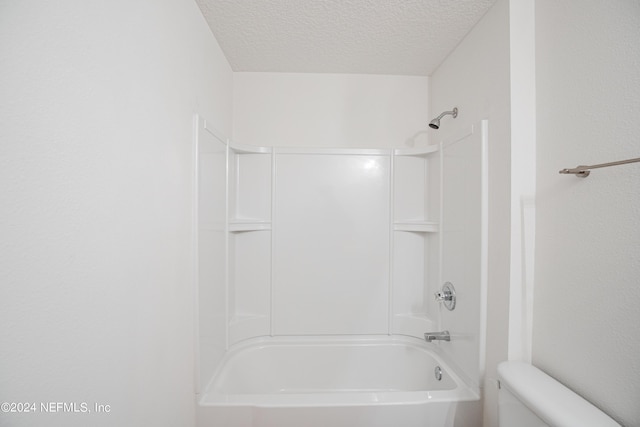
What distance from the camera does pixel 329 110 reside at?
6.10 ft

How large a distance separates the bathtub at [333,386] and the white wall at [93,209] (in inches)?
12.4

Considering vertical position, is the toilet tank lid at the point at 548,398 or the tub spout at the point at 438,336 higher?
the toilet tank lid at the point at 548,398

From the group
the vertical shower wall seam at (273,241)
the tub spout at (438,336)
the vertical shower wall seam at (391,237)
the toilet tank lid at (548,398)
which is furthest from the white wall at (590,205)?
the vertical shower wall seam at (273,241)

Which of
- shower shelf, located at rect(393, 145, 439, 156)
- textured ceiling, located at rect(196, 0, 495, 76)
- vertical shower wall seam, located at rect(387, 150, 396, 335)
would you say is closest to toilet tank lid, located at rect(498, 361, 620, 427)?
vertical shower wall seam, located at rect(387, 150, 396, 335)

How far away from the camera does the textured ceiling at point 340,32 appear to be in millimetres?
1208

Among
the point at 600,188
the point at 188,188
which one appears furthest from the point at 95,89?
the point at 600,188

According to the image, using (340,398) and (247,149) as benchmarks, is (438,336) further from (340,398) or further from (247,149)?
(247,149)

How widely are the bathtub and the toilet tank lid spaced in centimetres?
33

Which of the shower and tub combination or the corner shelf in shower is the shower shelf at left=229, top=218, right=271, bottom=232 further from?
the corner shelf in shower

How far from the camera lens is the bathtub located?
3.73ft

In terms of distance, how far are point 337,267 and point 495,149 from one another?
44.8 inches

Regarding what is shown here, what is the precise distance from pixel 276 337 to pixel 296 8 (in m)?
1.91

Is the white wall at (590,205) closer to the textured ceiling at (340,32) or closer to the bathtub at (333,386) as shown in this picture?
the textured ceiling at (340,32)

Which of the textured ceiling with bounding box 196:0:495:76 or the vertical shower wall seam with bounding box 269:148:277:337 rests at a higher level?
the textured ceiling with bounding box 196:0:495:76
